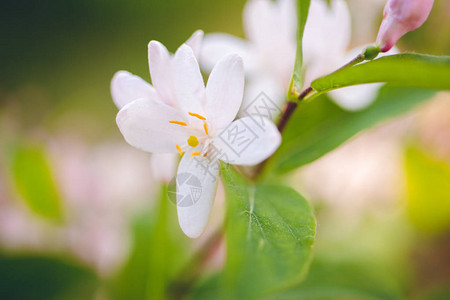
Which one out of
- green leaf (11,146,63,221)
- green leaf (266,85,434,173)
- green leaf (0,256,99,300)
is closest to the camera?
green leaf (266,85,434,173)

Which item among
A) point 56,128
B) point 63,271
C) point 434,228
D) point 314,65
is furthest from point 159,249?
point 56,128

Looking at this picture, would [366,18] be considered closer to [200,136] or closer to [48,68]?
[200,136]

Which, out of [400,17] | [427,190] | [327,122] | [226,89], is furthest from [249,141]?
[427,190]

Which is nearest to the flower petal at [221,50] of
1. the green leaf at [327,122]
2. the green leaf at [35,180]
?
the green leaf at [327,122]

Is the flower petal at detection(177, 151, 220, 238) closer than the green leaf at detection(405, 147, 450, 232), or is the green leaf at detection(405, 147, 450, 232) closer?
the flower petal at detection(177, 151, 220, 238)

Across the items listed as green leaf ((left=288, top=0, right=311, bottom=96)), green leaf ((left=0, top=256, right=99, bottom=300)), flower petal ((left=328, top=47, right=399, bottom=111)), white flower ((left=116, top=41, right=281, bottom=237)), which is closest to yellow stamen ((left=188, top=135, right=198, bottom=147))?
white flower ((left=116, top=41, right=281, bottom=237))

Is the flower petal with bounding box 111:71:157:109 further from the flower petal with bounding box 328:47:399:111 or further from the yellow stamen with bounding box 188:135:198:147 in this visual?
the flower petal with bounding box 328:47:399:111

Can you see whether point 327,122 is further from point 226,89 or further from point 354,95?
point 226,89
